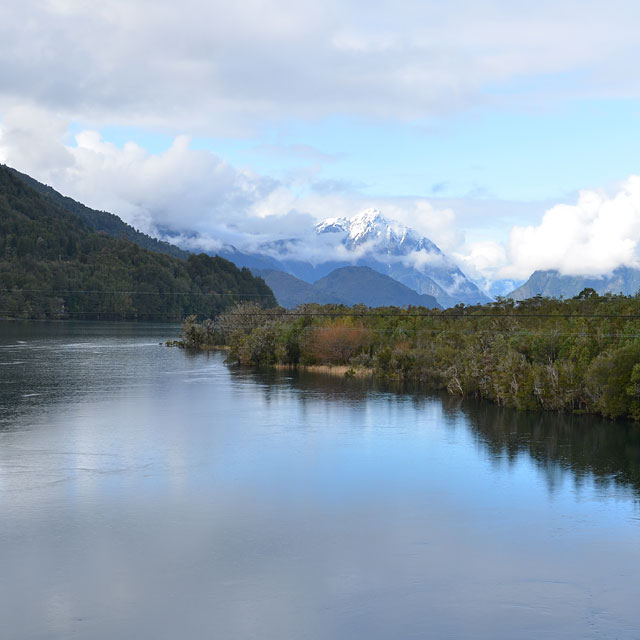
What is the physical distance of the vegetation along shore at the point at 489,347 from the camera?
56.2m

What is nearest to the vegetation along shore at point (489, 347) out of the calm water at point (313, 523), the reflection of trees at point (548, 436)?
the reflection of trees at point (548, 436)

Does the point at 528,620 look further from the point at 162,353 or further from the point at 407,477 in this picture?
the point at 162,353

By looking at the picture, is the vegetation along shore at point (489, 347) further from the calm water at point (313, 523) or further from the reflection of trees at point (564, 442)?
the calm water at point (313, 523)

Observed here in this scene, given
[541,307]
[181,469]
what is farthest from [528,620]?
[541,307]

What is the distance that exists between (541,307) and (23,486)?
59.9 m

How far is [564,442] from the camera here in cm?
4825

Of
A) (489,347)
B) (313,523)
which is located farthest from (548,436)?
(313,523)

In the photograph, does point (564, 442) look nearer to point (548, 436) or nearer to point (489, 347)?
point (548, 436)

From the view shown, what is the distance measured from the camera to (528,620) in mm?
23234

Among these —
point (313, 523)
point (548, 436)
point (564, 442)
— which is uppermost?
point (548, 436)

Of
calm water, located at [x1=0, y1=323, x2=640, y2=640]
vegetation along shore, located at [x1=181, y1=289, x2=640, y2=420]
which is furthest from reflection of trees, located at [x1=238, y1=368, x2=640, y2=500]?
vegetation along shore, located at [x1=181, y1=289, x2=640, y2=420]

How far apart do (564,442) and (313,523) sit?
22.4m

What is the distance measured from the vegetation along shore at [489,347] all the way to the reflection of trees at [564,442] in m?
2.18

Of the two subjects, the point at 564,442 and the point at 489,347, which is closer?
the point at 564,442
